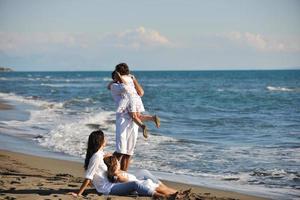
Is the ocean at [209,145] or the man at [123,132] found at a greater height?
the man at [123,132]

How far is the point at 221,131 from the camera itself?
52.6 ft

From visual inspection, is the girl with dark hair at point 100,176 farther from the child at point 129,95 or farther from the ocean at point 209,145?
the ocean at point 209,145

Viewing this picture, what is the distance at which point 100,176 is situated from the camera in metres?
6.49

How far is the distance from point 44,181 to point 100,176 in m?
1.38

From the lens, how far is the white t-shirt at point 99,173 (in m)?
6.36

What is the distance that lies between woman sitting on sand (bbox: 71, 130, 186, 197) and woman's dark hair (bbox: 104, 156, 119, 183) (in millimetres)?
40

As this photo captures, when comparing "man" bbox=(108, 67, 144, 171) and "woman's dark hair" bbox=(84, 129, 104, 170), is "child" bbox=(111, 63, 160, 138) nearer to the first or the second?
"man" bbox=(108, 67, 144, 171)

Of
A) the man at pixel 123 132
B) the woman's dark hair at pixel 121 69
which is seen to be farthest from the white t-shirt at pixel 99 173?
the woman's dark hair at pixel 121 69

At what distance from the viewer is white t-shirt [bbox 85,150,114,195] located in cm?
636

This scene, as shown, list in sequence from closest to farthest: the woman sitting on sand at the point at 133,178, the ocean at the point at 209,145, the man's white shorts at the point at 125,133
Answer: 1. the woman sitting on sand at the point at 133,178
2. the man's white shorts at the point at 125,133
3. the ocean at the point at 209,145

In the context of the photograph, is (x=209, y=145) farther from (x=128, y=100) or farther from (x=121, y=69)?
(x=121, y=69)

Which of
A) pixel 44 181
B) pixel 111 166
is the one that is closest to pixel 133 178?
pixel 111 166

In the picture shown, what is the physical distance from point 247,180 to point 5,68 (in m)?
182

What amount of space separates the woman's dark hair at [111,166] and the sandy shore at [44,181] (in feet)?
0.83
